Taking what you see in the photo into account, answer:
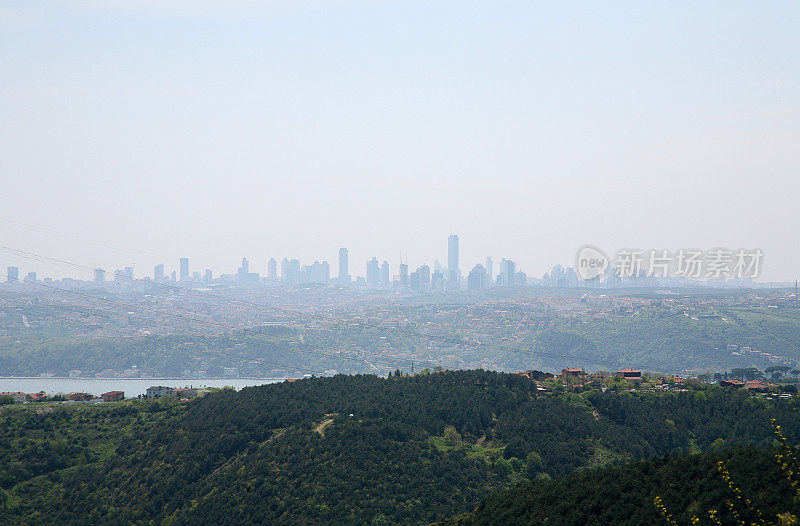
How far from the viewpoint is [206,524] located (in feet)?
116

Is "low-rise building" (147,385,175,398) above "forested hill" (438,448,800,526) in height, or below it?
below

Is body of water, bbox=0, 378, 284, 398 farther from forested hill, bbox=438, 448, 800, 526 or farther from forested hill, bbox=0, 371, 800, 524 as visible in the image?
forested hill, bbox=438, 448, 800, 526

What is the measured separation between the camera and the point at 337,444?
43219mm

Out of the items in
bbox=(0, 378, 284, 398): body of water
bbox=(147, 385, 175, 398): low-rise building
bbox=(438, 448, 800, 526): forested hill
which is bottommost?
bbox=(0, 378, 284, 398): body of water

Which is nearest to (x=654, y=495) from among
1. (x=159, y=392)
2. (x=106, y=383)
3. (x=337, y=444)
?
(x=337, y=444)

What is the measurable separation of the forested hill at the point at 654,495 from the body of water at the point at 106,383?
11719cm

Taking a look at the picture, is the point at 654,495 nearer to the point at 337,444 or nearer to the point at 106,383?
the point at 337,444

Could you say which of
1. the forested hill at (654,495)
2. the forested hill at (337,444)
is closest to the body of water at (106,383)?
the forested hill at (337,444)

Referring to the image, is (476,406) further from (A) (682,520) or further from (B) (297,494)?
(A) (682,520)

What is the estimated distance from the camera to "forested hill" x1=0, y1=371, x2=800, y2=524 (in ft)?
123

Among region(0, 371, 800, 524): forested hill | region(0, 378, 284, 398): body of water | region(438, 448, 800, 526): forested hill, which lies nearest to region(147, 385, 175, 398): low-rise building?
region(0, 371, 800, 524): forested hill

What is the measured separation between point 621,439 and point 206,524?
101 feet

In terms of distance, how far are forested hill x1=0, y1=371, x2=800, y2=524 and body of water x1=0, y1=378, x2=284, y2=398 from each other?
87031 millimetres

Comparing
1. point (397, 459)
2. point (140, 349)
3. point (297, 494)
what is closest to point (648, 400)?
point (397, 459)
